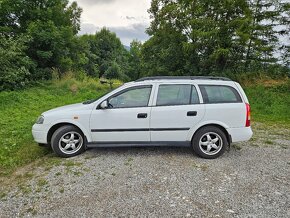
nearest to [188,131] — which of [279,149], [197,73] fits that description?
[279,149]

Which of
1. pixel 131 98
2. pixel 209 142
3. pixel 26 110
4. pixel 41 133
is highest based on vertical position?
pixel 131 98

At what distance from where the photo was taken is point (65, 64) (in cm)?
1535

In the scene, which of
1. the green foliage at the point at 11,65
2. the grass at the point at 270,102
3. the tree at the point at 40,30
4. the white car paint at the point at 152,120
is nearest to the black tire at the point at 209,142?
the white car paint at the point at 152,120

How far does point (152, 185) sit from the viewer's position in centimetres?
341

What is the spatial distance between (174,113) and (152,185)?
149cm

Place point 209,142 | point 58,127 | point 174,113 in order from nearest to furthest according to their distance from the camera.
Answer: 1. point 174,113
2. point 209,142
3. point 58,127

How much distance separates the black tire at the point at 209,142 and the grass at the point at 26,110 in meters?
3.25

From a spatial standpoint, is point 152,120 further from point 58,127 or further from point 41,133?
point 41,133

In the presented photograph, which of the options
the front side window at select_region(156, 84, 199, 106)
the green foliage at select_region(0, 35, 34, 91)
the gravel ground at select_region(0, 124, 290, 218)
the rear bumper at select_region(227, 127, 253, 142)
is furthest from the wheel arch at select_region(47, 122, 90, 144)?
the green foliage at select_region(0, 35, 34, 91)

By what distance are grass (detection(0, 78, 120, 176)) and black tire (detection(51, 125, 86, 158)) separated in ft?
1.81

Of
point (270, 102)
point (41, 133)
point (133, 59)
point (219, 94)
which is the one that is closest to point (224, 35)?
point (270, 102)

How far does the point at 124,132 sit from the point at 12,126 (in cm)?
394

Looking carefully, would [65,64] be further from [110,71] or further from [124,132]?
[110,71]

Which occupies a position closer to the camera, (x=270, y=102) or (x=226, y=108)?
(x=226, y=108)
